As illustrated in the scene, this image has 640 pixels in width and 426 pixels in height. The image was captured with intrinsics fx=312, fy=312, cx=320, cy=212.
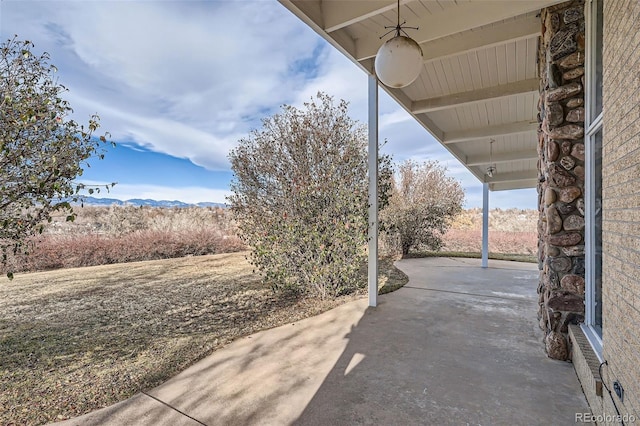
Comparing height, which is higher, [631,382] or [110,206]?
[110,206]

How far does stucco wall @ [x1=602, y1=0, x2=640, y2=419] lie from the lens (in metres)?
1.30

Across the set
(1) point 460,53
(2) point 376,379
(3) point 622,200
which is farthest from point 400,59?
(2) point 376,379

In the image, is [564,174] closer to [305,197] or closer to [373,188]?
[373,188]

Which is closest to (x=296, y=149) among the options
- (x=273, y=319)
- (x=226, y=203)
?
(x=226, y=203)

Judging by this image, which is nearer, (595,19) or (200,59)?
(595,19)

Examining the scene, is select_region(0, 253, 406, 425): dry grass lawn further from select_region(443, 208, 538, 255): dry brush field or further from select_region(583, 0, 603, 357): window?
select_region(443, 208, 538, 255): dry brush field

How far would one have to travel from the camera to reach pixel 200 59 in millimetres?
6207

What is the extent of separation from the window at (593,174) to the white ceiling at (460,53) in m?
0.55

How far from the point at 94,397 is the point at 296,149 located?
366 centimetres

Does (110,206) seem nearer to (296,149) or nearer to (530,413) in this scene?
(296,149)

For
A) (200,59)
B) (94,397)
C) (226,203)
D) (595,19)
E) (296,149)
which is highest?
(200,59)

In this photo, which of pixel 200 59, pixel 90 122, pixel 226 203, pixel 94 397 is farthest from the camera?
pixel 200 59

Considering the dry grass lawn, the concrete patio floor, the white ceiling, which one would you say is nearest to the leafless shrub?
the dry grass lawn

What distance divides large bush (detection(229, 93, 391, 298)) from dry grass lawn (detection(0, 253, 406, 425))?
48 centimetres
